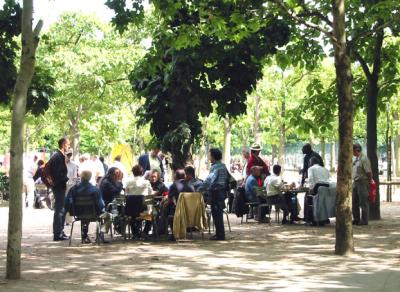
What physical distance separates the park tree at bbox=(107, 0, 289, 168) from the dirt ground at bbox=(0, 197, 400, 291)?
272 cm

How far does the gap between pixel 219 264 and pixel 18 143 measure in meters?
3.48

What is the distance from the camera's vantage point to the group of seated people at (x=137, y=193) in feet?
40.2

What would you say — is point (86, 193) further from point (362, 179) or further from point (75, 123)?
point (75, 123)

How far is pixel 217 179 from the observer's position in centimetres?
1281

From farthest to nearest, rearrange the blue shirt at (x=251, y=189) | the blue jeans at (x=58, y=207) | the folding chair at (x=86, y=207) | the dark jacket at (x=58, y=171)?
1. the blue shirt at (x=251, y=189)
2. the dark jacket at (x=58, y=171)
3. the blue jeans at (x=58, y=207)
4. the folding chair at (x=86, y=207)

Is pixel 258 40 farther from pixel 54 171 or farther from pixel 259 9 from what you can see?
pixel 54 171

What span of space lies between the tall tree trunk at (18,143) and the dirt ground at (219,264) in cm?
38

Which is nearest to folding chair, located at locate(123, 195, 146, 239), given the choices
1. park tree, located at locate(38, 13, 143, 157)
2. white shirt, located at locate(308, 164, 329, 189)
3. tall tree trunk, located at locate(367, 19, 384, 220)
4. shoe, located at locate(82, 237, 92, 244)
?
shoe, located at locate(82, 237, 92, 244)

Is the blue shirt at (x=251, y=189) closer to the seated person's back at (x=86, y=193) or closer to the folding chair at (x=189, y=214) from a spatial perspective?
the folding chair at (x=189, y=214)

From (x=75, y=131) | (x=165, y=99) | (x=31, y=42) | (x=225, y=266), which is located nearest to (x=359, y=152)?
(x=165, y=99)

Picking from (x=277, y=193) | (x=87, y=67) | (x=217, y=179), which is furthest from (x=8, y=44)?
(x=87, y=67)

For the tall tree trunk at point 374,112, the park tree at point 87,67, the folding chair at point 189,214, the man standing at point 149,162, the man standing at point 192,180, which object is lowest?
the folding chair at point 189,214

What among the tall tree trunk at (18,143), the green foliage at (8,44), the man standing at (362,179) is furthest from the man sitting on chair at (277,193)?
the tall tree trunk at (18,143)

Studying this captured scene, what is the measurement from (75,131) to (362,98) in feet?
73.5
